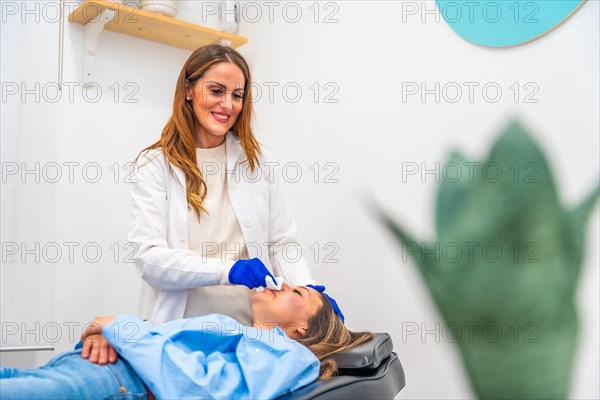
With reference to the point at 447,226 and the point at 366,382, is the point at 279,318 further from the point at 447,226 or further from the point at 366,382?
the point at 447,226

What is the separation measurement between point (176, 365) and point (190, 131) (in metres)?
0.86

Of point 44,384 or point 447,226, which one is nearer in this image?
point 44,384

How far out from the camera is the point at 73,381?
1303 mm

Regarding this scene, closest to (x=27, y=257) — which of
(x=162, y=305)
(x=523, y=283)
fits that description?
(x=162, y=305)

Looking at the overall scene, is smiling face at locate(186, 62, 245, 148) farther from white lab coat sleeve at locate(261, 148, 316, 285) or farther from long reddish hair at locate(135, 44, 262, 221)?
white lab coat sleeve at locate(261, 148, 316, 285)

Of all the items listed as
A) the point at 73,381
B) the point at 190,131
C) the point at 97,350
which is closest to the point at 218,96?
the point at 190,131

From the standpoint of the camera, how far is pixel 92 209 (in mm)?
Result: 2455

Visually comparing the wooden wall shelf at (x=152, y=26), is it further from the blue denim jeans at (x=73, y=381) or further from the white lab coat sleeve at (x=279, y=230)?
the blue denim jeans at (x=73, y=381)

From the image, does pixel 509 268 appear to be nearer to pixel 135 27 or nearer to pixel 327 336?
pixel 327 336

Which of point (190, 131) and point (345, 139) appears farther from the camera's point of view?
point (345, 139)

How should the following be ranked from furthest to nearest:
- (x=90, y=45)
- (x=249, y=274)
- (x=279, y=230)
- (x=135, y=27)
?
(x=135, y=27)
(x=90, y=45)
(x=279, y=230)
(x=249, y=274)

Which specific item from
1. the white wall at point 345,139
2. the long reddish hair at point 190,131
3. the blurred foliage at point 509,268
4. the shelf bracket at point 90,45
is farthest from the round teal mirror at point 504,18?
the shelf bracket at point 90,45

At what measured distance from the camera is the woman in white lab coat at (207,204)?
5.92 ft

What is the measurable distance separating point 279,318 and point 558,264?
0.82 metres
